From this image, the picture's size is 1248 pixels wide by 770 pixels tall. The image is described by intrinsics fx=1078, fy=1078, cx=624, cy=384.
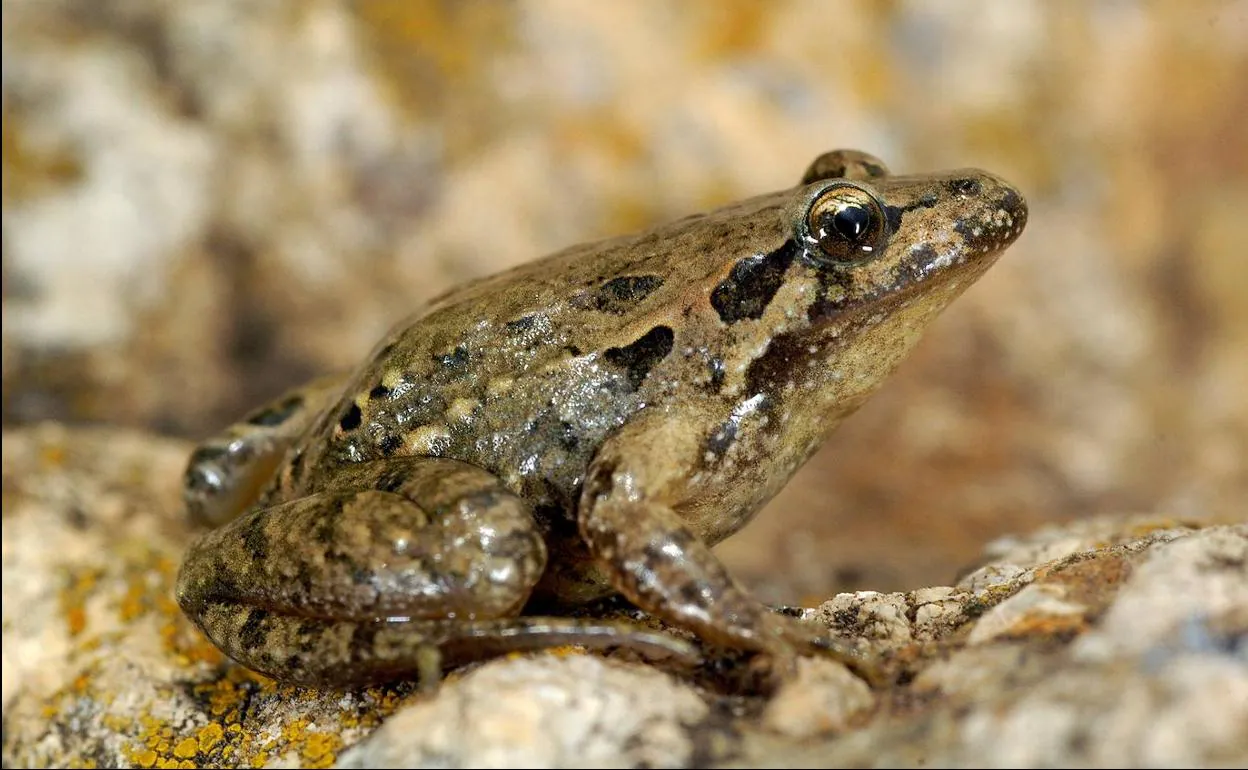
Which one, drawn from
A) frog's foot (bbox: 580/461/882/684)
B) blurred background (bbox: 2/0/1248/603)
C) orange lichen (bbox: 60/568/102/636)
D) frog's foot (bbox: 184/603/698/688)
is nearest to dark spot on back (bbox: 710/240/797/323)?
frog's foot (bbox: 580/461/882/684)

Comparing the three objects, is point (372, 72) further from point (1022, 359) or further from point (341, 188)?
point (1022, 359)

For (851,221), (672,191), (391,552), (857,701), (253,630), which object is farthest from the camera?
(672,191)

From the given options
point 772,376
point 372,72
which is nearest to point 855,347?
point 772,376

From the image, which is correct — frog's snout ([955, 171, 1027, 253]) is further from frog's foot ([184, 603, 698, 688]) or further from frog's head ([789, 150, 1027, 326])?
frog's foot ([184, 603, 698, 688])

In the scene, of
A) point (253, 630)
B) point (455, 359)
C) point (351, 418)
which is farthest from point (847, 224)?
point (253, 630)

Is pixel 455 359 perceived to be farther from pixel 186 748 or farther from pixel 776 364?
pixel 186 748
